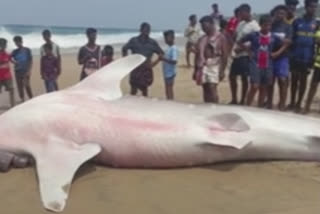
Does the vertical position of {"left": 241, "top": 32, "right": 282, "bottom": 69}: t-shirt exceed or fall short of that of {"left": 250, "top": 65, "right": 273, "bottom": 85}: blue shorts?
it exceeds it

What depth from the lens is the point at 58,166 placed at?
6.36 metres

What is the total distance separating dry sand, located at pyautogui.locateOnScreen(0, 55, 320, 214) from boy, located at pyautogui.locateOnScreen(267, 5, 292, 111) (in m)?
3.98

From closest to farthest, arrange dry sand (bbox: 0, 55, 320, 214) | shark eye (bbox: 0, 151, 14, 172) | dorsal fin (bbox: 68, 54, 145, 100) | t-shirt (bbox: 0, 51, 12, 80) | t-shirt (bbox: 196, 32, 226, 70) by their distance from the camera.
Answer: dry sand (bbox: 0, 55, 320, 214)
shark eye (bbox: 0, 151, 14, 172)
dorsal fin (bbox: 68, 54, 145, 100)
t-shirt (bbox: 196, 32, 226, 70)
t-shirt (bbox: 0, 51, 12, 80)

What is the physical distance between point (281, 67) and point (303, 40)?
0.61 metres

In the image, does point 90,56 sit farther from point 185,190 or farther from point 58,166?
point 185,190

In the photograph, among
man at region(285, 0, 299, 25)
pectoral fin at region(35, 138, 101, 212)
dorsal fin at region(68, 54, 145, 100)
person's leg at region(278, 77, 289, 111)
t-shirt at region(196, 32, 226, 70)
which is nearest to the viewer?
pectoral fin at region(35, 138, 101, 212)

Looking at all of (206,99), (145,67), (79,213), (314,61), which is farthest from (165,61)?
(79,213)

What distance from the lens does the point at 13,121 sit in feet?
23.2

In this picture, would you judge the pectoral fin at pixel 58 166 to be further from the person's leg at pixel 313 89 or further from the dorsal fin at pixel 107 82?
the person's leg at pixel 313 89

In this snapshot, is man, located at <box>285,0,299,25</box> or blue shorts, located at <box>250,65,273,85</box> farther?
man, located at <box>285,0,299,25</box>

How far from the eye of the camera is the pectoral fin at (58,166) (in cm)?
587

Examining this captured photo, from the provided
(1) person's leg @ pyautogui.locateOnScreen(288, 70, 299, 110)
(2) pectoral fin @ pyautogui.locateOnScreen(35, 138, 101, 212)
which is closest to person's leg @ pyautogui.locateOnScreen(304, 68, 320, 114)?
(1) person's leg @ pyautogui.locateOnScreen(288, 70, 299, 110)

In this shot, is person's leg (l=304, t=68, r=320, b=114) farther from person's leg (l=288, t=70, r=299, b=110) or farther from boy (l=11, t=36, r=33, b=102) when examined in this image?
boy (l=11, t=36, r=33, b=102)

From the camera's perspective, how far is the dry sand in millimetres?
Result: 5758
